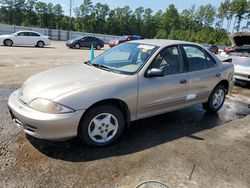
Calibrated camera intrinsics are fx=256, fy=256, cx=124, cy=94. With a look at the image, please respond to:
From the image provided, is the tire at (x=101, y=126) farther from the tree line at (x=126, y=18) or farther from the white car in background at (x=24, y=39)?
the tree line at (x=126, y=18)

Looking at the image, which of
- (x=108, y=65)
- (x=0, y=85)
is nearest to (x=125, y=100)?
(x=108, y=65)

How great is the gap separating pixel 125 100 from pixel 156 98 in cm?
67

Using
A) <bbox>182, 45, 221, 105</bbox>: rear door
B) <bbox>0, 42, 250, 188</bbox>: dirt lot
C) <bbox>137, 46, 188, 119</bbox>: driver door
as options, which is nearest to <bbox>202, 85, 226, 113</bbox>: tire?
<bbox>182, 45, 221, 105</bbox>: rear door

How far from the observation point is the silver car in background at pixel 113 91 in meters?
3.33

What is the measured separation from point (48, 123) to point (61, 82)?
Result: 0.72 m

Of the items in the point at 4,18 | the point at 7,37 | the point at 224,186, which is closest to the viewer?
the point at 224,186

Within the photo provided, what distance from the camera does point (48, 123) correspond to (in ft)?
10.6

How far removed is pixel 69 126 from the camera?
3.35 meters

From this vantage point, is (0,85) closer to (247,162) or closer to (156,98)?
(156,98)

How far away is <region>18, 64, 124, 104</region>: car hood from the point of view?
346cm

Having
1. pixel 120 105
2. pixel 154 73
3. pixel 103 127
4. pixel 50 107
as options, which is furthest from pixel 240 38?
pixel 50 107

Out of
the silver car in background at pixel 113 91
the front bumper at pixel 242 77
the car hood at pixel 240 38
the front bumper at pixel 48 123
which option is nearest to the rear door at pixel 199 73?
the silver car in background at pixel 113 91

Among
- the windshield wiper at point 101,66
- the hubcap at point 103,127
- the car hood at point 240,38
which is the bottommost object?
the hubcap at point 103,127

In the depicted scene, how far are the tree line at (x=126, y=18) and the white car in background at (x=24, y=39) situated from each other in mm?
39674
